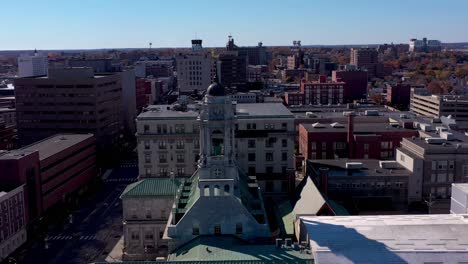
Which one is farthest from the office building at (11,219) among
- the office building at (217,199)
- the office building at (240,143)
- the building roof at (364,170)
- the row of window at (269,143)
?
the building roof at (364,170)

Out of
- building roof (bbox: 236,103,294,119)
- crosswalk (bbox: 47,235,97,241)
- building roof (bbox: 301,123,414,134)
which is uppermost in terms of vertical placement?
building roof (bbox: 236,103,294,119)

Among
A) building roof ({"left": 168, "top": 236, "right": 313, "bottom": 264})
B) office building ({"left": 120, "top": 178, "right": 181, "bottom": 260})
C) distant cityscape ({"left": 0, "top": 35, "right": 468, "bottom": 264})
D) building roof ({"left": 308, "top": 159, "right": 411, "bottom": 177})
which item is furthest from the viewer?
building roof ({"left": 308, "top": 159, "right": 411, "bottom": 177})

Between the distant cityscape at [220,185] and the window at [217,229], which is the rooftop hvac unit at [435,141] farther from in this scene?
the window at [217,229]

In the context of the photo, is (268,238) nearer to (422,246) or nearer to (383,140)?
(422,246)

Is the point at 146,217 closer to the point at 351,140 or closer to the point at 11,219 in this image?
the point at 11,219

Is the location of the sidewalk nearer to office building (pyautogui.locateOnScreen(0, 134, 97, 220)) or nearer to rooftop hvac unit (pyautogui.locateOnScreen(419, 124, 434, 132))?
office building (pyautogui.locateOnScreen(0, 134, 97, 220))

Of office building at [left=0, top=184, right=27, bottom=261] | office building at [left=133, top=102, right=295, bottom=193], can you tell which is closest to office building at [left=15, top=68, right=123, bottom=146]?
office building at [left=133, top=102, right=295, bottom=193]

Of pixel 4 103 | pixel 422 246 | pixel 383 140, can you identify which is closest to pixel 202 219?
pixel 422 246

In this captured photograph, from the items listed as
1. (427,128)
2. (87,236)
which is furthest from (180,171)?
(427,128)
